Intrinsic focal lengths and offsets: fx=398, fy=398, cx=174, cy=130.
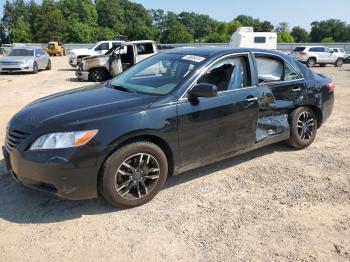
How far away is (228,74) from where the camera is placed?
16.0ft

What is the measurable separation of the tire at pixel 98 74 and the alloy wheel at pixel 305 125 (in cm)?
1091

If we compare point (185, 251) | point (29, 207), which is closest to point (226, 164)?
point (185, 251)

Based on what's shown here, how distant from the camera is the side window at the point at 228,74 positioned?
15.4 feet

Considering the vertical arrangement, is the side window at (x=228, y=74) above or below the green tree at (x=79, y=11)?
below

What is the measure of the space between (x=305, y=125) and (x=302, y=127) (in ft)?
0.27

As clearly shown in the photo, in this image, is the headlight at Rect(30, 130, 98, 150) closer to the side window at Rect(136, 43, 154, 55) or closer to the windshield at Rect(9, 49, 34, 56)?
the side window at Rect(136, 43, 154, 55)

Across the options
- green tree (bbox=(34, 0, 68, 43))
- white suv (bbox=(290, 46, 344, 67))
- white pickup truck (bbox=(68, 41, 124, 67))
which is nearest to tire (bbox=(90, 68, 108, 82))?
white pickup truck (bbox=(68, 41, 124, 67))

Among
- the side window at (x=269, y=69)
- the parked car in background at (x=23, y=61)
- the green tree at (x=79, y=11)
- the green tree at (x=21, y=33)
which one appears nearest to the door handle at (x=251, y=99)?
the side window at (x=269, y=69)

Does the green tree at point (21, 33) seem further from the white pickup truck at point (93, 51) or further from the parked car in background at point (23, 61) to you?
the parked car in background at point (23, 61)

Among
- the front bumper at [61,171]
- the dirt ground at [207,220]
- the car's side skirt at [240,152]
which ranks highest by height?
the front bumper at [61,171]

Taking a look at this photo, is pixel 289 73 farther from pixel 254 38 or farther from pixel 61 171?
pixel 254 38

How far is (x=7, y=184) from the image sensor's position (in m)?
4.66

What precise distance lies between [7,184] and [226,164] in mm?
2755

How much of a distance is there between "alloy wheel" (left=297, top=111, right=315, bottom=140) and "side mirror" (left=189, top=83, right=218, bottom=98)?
83.9 inches
